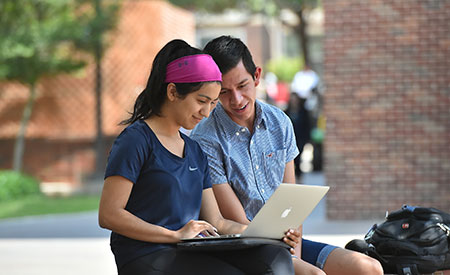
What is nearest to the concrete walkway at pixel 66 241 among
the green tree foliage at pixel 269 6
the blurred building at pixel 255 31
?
the green tree foliage at pixel 269 6

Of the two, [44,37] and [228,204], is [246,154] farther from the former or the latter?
[44,37]

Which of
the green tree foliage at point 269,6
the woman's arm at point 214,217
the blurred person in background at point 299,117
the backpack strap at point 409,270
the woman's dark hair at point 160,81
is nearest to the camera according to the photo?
the woman's dark hair at point 160,81

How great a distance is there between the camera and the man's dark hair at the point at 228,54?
3.95 meters

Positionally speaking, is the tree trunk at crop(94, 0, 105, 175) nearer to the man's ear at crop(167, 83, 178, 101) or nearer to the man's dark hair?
the man's dark hair

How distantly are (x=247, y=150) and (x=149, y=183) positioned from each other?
0.75 m

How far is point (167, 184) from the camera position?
3.56 m

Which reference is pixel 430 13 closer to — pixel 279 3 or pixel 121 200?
pixel 121 200

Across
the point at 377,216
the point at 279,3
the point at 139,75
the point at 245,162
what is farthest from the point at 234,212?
the point at 279,3

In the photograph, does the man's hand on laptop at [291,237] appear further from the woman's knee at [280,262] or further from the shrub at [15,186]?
the shrub at [15,186]

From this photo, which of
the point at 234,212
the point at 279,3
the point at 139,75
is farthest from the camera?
the point at 279,3

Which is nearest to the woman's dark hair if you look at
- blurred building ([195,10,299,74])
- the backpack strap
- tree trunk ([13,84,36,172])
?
the backpack strap

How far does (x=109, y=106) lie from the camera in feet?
56.6

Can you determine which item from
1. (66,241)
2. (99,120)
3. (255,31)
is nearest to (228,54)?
(66,241)

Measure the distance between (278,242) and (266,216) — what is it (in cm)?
14
